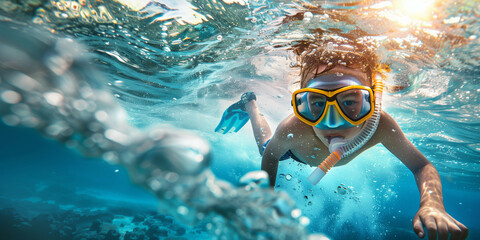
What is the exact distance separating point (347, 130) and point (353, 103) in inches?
23.8

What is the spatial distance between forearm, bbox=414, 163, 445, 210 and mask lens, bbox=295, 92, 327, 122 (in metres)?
2.08

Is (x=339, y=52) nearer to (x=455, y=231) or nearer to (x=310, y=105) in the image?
(x=310, y=105)

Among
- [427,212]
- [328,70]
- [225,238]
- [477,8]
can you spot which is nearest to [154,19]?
[328,70]

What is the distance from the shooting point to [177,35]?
293 inches

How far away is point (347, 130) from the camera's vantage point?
443 centimetres

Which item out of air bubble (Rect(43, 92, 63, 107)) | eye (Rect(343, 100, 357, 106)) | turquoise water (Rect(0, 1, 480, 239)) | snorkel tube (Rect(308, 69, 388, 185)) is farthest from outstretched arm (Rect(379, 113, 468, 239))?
air bubble (Rect(43, 92, 63, 107))

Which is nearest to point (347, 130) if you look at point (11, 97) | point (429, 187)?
point (429, 187)

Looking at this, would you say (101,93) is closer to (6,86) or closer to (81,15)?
(6,86)

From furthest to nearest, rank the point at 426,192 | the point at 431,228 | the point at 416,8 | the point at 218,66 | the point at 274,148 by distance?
1. the point at 218,66
2. the point at 274,148
3. the point at 416,8
4. the point at 426,192
5. the point at 431,228

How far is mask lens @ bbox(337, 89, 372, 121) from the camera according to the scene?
4133 mm

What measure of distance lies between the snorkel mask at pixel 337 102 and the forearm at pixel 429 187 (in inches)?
55.4

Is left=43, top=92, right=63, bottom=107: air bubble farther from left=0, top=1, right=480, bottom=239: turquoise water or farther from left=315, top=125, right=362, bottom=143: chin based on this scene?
left=315, top=125, right=362, bottom=143: chin

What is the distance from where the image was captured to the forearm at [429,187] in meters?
3.07

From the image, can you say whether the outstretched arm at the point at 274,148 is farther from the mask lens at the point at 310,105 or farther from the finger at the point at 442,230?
the finger at the point at 442,230
